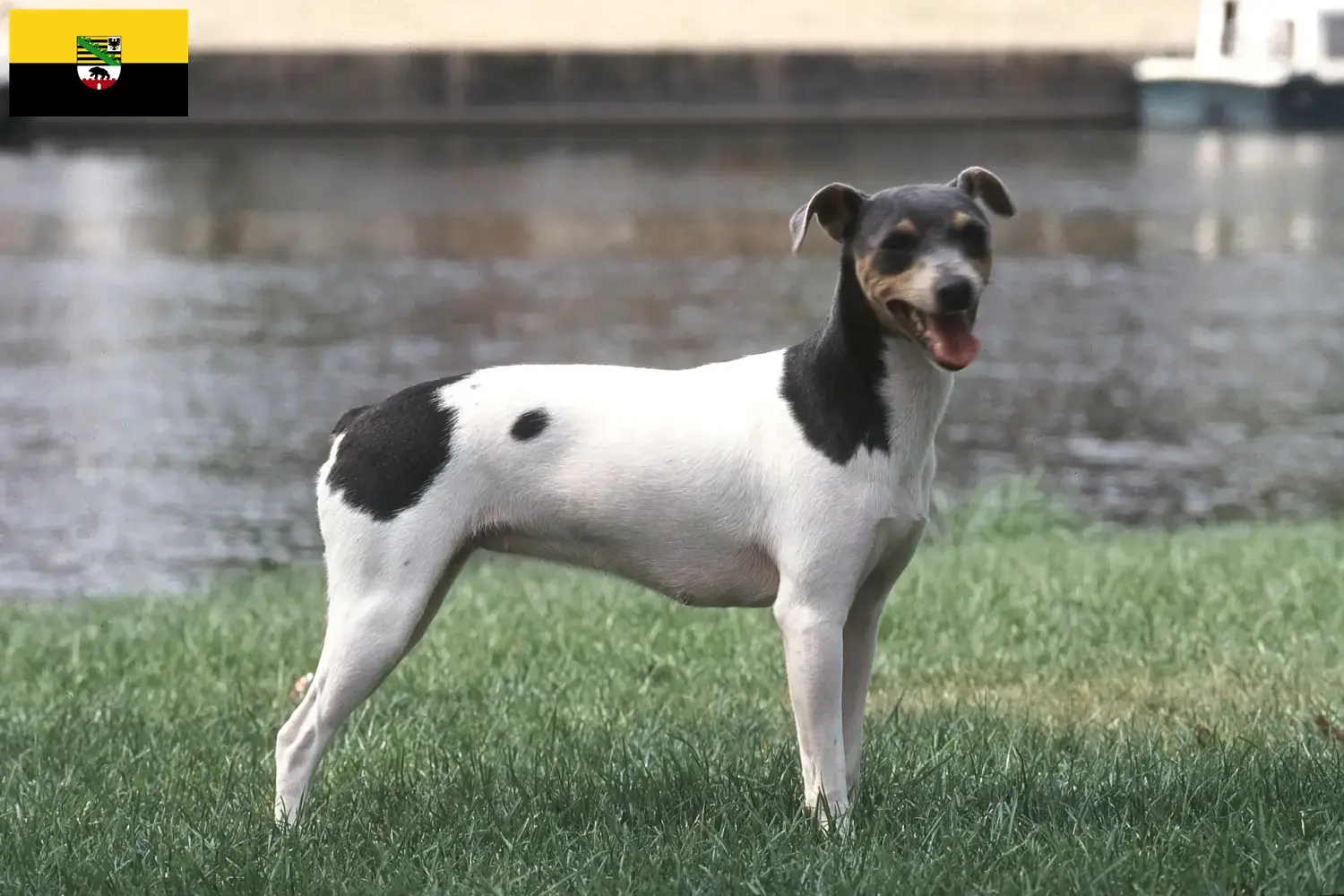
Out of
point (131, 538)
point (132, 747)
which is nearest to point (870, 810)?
point (132, 747)

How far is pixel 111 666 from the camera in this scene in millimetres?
7832

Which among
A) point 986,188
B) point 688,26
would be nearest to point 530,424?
point 986,188

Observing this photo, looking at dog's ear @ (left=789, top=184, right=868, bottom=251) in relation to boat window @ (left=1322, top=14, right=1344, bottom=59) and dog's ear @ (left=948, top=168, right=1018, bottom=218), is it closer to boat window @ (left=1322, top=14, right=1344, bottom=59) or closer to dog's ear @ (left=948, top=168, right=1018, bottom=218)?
dog's ear @ (left=948, top=168, right=1018, bottom=218)

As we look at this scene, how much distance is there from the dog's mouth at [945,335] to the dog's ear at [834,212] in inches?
10.8

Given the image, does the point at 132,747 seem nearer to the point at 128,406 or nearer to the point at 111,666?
the point at 111,666

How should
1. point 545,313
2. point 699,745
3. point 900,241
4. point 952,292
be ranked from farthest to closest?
point 545,313
point 699,745
point 900,241
point 952,292

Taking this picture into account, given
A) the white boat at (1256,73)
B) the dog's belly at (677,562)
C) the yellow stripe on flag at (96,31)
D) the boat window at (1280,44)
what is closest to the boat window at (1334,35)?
the white boat at (1256,73)

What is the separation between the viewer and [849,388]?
449 cm

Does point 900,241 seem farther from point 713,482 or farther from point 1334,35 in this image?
point 1334,35

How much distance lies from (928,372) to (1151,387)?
1499cm

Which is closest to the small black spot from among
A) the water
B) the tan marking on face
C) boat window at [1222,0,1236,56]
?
the tan marking on face

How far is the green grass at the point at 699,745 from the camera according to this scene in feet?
14.1

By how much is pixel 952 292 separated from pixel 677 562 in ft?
3.19

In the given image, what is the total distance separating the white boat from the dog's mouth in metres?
47.0
